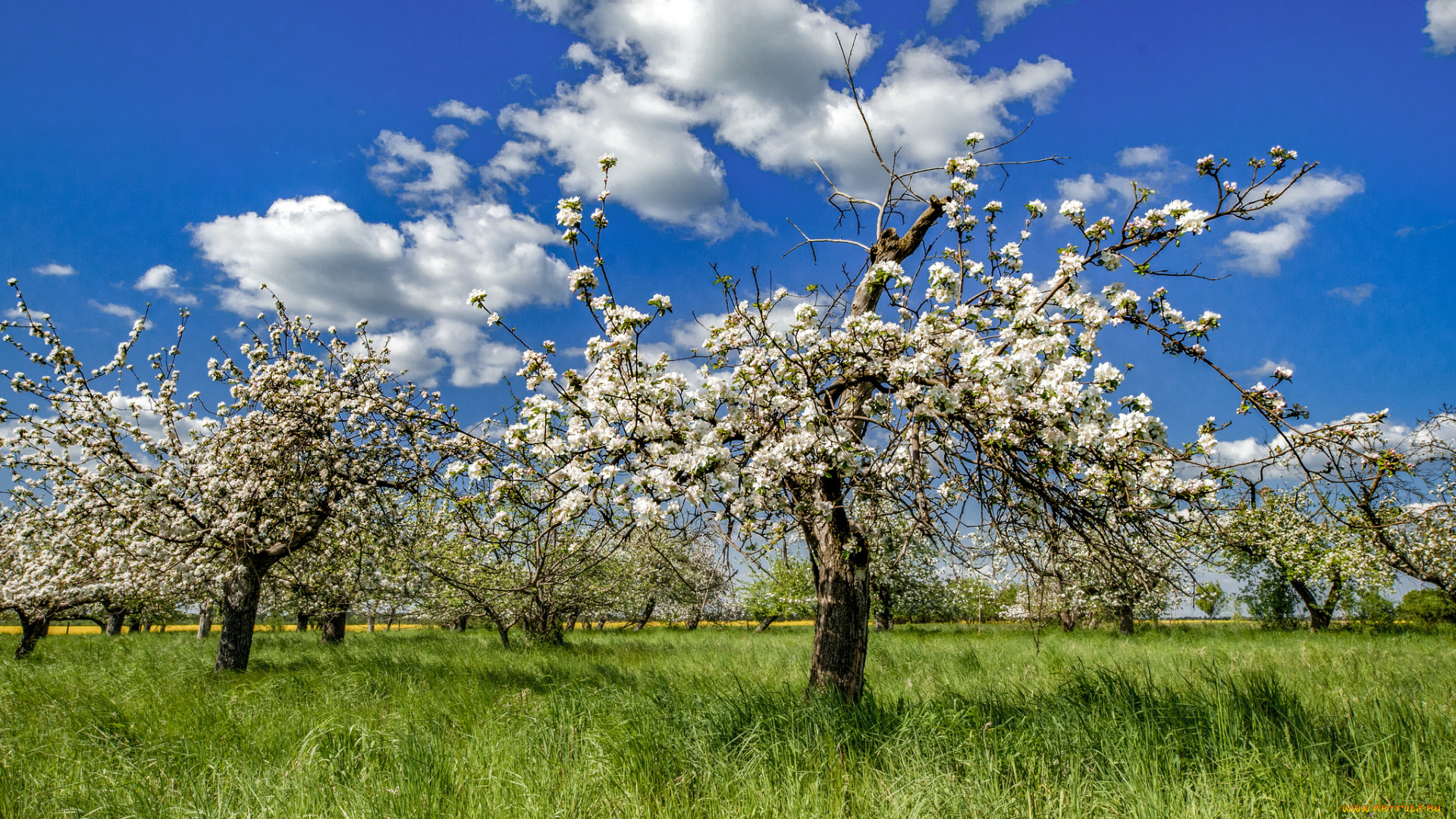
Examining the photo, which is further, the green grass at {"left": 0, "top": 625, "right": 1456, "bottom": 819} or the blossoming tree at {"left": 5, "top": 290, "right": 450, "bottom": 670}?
the blossoming tree at {"left": 5, "top": 290, "right": 450, "bottom": 670}

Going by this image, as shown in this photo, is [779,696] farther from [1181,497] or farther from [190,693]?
[190,693]

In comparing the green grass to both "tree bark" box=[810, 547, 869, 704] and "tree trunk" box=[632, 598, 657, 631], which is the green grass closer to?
"tree bark" box=[810, 547, 869, 704]

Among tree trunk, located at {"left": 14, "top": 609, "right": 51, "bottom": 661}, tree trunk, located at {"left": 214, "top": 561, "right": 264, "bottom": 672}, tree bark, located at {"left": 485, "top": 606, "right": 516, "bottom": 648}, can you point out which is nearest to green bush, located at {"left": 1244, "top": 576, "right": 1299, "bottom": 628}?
tree bark, located at {"left": 485, "top": 606, "right": 516, "bottom": 648}

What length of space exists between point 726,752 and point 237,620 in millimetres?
10460

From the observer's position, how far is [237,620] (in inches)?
430

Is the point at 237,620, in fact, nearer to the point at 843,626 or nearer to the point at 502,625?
the point at 502,625

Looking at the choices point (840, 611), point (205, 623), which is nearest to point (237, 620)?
point (840, 611)

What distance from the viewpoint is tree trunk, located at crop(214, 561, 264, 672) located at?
425 inches

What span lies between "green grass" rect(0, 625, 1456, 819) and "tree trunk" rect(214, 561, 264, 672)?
2.43 metres

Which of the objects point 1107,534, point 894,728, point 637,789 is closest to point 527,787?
point 637,789

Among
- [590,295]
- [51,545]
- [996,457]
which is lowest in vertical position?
[51,545]

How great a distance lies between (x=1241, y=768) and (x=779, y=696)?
11.6 feet

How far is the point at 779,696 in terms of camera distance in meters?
6.19

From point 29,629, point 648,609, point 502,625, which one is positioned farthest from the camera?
point 648,609
